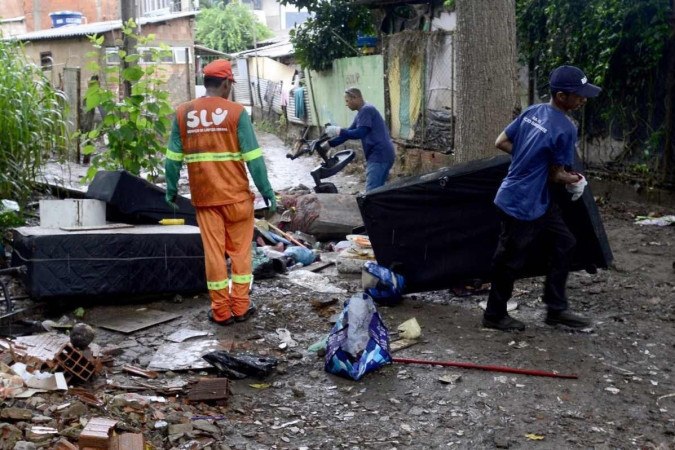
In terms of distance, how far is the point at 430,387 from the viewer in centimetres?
484

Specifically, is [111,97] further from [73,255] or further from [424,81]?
[424,81]

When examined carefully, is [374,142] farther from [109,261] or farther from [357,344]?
[357,344]

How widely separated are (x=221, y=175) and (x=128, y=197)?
60.3 inches

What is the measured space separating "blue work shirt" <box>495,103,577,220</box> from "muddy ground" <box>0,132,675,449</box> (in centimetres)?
92

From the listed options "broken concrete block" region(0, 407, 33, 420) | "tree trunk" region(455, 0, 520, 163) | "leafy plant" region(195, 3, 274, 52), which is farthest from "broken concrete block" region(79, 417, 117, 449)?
"leafy plant" region(195, 3, 274, 52)

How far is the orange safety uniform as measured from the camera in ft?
19.6

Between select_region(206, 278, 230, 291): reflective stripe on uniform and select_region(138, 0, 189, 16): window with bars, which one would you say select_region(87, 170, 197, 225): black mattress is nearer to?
select_region(206, 278, 230, 291): reflective stripe on uniform

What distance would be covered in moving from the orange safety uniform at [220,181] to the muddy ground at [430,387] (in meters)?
0.31

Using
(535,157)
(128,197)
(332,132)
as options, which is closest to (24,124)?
(128,197)

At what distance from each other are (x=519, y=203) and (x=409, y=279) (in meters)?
1.33

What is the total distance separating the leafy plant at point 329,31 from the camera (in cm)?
1841

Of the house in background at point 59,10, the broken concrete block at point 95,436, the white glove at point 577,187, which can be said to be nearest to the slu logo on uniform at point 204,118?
the white glove at point 577,187

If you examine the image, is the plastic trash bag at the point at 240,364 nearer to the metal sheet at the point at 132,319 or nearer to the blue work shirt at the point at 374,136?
the metal sheet at the point at 132,319

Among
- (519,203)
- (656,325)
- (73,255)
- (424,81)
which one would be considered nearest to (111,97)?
(73,255)
